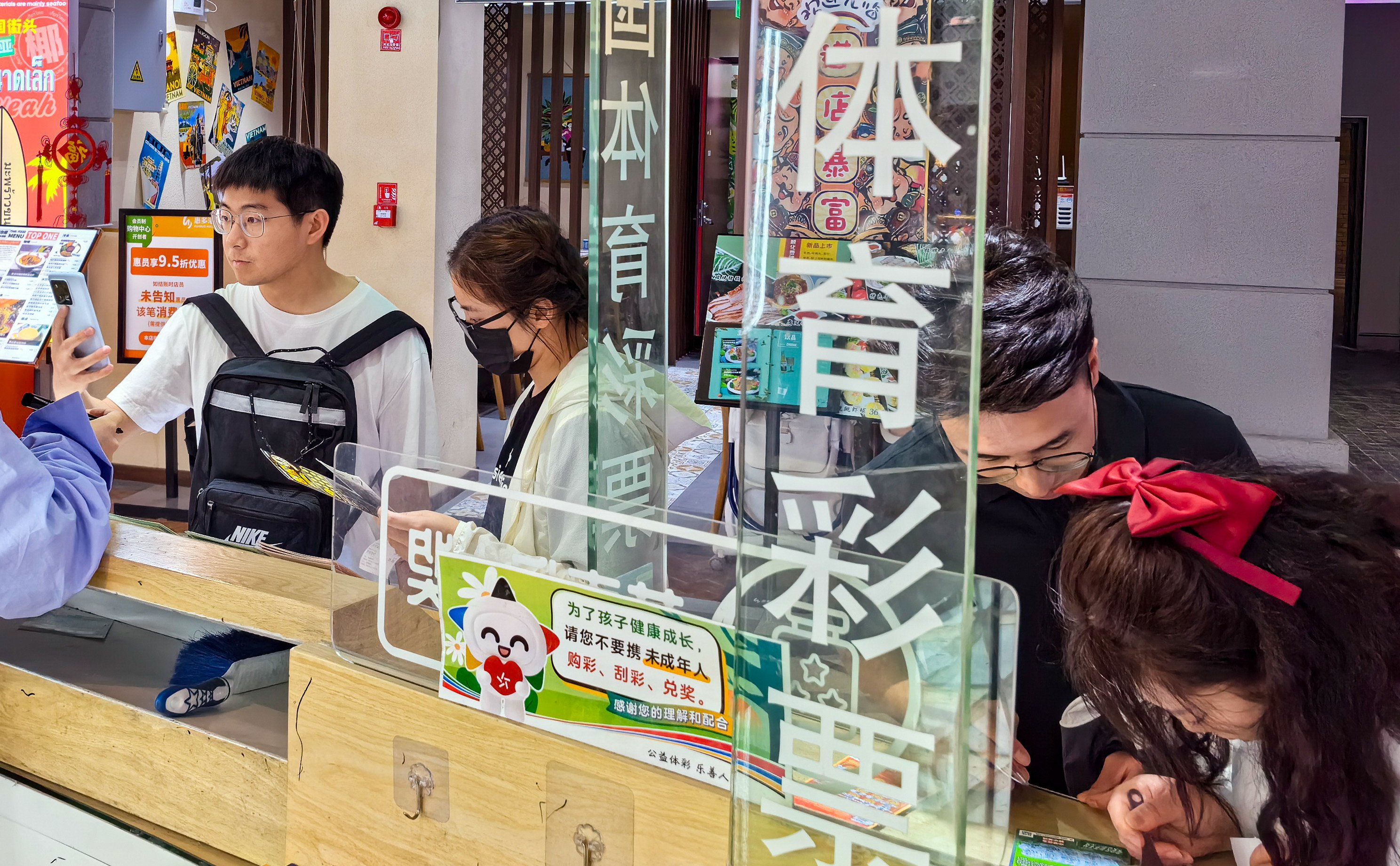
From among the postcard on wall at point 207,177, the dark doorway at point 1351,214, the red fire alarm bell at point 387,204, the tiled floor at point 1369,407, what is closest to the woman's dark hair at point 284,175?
the red fire alarm bell at point 387,204

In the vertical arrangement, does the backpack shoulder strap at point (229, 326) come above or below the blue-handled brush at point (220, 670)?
above

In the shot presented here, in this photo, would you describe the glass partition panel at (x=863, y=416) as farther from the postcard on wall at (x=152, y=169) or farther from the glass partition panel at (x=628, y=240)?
the postcard on wall at (x=152, y=169)

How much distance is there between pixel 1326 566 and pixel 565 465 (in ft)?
3.49

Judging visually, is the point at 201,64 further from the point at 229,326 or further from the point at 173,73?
the point at 229,326

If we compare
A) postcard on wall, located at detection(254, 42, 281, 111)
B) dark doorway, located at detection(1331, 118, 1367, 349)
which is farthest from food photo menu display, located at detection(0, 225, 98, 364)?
dark doorway, located at detection(1331, 118, 1367, 349)

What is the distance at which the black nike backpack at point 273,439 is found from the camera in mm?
2365

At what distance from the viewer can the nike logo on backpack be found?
236cm

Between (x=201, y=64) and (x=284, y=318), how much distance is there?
4691mm

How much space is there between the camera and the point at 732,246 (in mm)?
3891

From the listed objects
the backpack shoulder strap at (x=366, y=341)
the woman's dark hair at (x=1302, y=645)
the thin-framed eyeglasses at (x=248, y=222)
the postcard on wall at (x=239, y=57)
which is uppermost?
the postcard on wall at (x=239, y=57)

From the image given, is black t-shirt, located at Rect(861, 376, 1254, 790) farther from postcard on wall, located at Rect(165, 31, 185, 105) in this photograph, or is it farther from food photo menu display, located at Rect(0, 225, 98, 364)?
postcard on wall, located at Rect(165, 31, 185, 105)

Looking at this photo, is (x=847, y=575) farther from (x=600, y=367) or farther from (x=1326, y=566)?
Result: (x=600, y=367)

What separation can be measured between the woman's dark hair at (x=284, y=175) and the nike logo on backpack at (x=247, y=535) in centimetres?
68

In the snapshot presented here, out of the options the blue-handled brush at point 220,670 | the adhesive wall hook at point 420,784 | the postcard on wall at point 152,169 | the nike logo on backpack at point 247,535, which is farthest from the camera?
the postcard on wall at point 152,169
